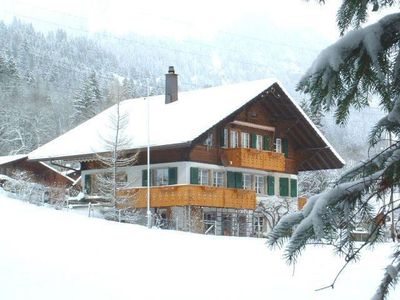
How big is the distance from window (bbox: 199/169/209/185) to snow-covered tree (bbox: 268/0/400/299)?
3023 cm

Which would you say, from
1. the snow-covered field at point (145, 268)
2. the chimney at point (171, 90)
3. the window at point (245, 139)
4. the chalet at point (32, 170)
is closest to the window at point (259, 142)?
the window at point (245, 139)

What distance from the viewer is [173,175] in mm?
32812

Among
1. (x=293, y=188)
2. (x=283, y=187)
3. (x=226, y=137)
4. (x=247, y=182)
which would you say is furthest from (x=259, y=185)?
(x=226, y=137)

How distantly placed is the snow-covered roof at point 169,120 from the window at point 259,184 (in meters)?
3.92

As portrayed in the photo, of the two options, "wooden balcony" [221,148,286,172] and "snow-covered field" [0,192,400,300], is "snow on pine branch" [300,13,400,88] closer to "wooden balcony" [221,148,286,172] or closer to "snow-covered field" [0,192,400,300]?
"snow-covered field" [0,192,400,300]

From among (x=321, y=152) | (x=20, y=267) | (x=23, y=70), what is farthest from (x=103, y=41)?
(x=20, y=267)

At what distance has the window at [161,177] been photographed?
33531 millimetres

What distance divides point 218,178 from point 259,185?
326 centimetres

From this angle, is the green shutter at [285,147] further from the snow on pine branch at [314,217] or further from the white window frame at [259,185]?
the snow on pine branch at [314,217]

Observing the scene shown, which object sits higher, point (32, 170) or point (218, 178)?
point (32, 170)

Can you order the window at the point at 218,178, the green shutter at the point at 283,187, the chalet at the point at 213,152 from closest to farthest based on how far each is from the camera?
the chalet at the point at 213,152 → the window at the point at 218,178 → the green shutter at the point at 283,187

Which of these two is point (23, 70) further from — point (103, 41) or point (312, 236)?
point (312, 236)

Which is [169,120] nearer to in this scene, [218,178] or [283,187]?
[218,178]

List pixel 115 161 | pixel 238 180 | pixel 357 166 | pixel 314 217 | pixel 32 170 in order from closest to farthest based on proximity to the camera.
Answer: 1. pixel 314 217
2. pixel 357 166
3. pixel 115 161
4. pixel 238 180
5. pixel 32 170
